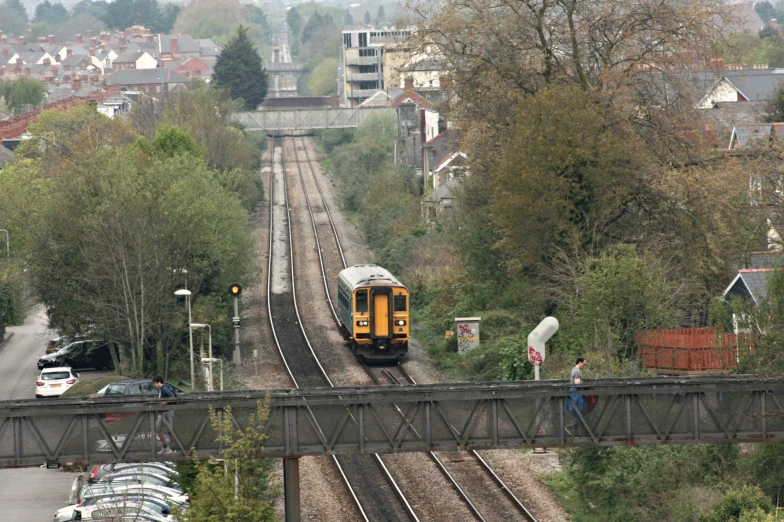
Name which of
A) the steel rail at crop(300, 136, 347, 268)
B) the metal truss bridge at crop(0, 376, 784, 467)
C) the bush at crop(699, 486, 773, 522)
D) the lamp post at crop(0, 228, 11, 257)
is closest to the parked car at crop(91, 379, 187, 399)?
the metal truss bridge at crop(0, 376, 784, 467)

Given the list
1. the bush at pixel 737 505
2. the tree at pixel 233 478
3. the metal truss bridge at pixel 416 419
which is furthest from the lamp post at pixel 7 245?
the bush at pixel 737 505

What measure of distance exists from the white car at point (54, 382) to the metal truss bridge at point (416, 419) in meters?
15.6

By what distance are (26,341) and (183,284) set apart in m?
13.9

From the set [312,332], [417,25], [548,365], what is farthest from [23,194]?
[548,365]

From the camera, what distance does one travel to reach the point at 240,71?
113438 millimetres

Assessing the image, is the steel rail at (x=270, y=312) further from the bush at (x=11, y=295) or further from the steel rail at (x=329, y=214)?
the bush at (x=11, y=295)

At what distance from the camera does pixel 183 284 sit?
123 feet

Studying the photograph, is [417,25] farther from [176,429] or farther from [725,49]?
[176,429]

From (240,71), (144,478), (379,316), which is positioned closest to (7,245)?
(379,316)

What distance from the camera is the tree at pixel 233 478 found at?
755 inches

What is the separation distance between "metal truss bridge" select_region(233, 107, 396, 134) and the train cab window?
199 feet

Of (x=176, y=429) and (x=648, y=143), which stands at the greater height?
(x=648, y=143)

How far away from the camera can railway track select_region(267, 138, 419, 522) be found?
2488 cm

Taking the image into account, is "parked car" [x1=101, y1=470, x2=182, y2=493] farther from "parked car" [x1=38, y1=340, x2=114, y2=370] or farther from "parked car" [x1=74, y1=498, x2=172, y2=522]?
"parked car" [x1=38, y1=340, x2=114, y2=370]
